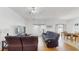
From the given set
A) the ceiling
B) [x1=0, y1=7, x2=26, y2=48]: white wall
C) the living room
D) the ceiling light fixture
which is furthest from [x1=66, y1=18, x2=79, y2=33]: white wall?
[x1=0, y1=7, x2=26, y2=48]: white wall

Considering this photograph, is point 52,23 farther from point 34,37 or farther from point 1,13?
point 1,13

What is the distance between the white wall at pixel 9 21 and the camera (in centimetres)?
303

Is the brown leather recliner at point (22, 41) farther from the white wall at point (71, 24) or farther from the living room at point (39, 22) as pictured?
the white wall at point (71, 24)

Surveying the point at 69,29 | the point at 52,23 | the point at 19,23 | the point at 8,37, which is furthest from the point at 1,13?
the point at 69,29

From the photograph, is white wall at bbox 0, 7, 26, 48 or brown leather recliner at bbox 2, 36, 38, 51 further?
brown leather recliner at bbox 2, 36, 38, 51

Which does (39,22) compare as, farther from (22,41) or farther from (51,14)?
(22,41)

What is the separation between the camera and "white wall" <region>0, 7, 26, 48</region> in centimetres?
303

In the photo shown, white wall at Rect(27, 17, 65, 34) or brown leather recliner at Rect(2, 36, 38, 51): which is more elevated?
white wall at Rect(27, 17, 65, 34)

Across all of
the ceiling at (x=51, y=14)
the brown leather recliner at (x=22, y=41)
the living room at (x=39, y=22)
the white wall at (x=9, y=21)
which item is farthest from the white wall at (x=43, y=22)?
the brown leather recliner at (x=22, y=41)

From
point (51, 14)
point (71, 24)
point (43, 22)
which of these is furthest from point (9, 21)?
point (71, 24)

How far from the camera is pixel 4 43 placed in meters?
3.32

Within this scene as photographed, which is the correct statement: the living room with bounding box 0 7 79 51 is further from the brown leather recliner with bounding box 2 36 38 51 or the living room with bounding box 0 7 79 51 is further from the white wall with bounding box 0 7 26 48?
the brown leather recliner with bounding box 2 36 38 51
